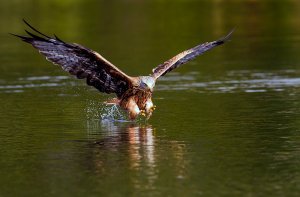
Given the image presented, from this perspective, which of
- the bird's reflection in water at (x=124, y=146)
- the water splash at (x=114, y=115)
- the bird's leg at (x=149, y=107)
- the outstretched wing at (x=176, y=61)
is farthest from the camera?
the water splash at (x=114, y=115)

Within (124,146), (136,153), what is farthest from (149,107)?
(136,153)

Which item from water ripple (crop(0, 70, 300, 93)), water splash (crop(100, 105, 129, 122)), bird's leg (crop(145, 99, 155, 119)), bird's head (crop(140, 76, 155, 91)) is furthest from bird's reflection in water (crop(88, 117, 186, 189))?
water ripple (crop(0, 70, 300, 93))

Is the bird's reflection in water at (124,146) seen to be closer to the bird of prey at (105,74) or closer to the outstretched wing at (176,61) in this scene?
the bird of prey at (105,74)

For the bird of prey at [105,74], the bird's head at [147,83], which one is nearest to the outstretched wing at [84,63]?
the bird of prey at [105,74]

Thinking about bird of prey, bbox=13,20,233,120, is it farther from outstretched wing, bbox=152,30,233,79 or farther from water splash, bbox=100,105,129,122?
water splash, bbox=100,105,129,122

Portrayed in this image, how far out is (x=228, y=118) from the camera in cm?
2161

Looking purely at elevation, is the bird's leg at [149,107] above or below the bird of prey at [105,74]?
below

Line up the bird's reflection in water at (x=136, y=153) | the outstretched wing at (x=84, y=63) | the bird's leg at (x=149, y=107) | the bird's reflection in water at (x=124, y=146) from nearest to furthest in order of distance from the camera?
the bird's reflection in water at (x=136, y=153)
the bird's reflection in water at (x=124, y=146)
the outstretched wing at (x=84, y=63)
the bird's leg at (x=149, y=107)

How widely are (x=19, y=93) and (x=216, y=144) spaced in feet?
30.7

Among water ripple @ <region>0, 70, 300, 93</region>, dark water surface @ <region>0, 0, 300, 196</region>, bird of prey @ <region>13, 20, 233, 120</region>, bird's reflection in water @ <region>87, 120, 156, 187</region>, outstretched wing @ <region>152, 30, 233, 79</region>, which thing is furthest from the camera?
water ripple @ <region>0, 70, 300, 93</region>

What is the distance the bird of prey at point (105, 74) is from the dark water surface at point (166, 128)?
506 mm

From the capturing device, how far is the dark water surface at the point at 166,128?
15.6 metres

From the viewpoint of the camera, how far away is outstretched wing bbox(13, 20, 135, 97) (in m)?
19.7

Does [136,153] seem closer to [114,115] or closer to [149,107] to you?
[149,107]
